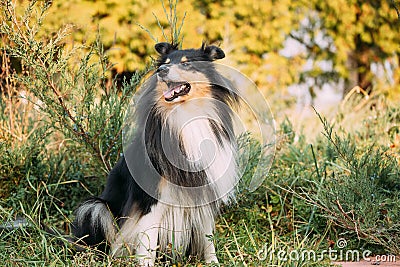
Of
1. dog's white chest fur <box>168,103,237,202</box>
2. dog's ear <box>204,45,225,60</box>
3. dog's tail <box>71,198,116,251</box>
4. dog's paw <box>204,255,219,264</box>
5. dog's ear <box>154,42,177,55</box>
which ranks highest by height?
dog's ear <box>154,42,177,55</box>

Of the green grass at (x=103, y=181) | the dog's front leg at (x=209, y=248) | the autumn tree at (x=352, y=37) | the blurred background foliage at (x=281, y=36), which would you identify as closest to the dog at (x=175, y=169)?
the dog's front leg at (x=209, y=248)

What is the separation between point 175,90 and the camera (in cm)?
361

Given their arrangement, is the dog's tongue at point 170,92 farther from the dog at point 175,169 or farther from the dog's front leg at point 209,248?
the dog's front leg at point 209,248

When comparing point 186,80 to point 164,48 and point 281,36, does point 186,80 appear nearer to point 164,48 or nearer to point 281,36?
point 164,48

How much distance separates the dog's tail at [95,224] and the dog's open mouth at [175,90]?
3.18ft

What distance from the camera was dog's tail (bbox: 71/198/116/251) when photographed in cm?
380

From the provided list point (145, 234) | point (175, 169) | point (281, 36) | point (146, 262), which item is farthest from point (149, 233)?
point (281, 36)

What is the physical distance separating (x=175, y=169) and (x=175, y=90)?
56 centimetres

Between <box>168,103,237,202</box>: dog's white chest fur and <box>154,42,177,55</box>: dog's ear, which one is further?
<box>154,42,177,55</box>: dog's ear

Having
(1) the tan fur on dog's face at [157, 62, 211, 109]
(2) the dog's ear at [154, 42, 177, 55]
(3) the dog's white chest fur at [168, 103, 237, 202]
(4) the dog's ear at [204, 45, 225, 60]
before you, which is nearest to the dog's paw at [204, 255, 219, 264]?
(3) the dog's white chest fur at [168, 103, 237, 202]

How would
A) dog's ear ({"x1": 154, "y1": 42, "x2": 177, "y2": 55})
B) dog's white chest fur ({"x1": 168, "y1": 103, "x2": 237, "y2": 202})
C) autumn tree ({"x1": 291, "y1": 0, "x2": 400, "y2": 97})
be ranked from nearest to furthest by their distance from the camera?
dog's white chest fur ({"x1": 168, "y1": 103, "x2": 237, "y2": 202}), dog's ear ({"x1": 154, "y1": 42, "x2": 177, "y2": 55}), autumn tree ({"x1": 291, "y1": 0, "x2": 400, "y2": 97})

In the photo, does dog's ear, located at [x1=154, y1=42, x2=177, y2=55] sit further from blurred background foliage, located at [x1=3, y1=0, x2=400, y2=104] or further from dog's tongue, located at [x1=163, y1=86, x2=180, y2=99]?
blurred background foliage, located at [x1=3, y1=0, x2=400, y2=104]

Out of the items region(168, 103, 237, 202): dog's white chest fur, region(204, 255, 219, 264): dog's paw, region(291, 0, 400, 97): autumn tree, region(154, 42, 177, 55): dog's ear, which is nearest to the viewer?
region(168, 103, 237, 202): dog's white chest fur

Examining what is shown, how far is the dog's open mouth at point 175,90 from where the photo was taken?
141 inches
